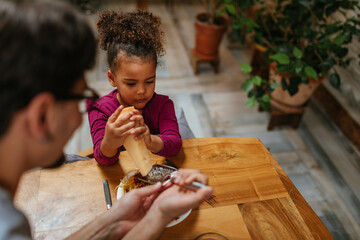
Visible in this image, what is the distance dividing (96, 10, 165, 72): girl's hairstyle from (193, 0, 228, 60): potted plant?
1596 mm

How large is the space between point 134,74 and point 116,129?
0.33 metres

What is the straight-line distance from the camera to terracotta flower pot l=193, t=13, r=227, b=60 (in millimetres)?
2799

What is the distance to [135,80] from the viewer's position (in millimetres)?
1228

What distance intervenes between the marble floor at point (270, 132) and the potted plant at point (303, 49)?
0.33m

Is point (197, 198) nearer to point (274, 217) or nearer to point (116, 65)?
point (274, 217)

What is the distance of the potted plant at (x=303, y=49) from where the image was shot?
1838mm

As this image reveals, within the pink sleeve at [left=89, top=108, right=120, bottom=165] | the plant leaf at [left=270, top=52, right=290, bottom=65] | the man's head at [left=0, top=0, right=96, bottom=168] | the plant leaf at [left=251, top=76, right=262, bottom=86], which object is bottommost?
the plant leaf at [left=251, top=76, right=262, bottom=86]

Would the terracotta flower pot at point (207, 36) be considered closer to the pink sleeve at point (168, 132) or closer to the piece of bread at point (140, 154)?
the pink sleeve at point (168, 132)

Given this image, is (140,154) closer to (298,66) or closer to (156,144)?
(156,144)

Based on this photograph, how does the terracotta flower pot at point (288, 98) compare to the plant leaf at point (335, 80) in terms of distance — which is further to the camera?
→ the terracotta flower pot at point (288, 98)

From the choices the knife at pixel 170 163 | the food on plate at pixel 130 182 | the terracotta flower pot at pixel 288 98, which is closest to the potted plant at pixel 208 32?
the terracotta flower pot at pixel 288 98

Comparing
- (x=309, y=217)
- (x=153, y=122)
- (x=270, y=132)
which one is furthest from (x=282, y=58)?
(x=309, y=217)

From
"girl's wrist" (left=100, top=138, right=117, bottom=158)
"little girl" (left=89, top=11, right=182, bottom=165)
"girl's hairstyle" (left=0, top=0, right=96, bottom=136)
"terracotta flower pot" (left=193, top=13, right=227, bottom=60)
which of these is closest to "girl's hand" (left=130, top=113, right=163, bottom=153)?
"little girl" (left=89, top=11, right=182, bottom=165)

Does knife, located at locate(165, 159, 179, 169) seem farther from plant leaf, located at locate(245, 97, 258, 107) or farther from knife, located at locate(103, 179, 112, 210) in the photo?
plant leaf, located at locate(245, 97, 258, 107)
